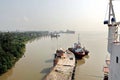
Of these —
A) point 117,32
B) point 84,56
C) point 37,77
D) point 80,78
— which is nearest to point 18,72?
point 37,77

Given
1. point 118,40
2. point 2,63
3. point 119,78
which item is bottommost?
point 2,63

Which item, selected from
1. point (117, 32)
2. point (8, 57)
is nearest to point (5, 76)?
point (8, 57)

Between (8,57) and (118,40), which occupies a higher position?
(118,40)

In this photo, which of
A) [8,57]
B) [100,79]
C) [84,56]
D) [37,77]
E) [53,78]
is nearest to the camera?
[53,78]

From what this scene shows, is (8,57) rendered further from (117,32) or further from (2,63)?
(117,32)

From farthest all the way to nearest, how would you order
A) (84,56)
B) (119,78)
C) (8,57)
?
(84,56) < (8,57) < (119,78)

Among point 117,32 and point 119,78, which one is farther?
point 117,32

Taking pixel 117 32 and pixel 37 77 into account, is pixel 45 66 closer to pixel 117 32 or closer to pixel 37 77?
pixel 37 77
